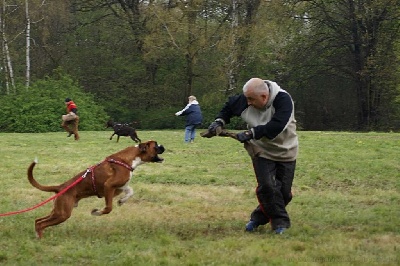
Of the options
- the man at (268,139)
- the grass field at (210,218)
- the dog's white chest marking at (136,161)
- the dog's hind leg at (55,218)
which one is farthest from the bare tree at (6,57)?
the man at (268,139)

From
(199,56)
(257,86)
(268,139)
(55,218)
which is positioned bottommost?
(55,218)

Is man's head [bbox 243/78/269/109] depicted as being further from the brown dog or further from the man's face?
the brown dog

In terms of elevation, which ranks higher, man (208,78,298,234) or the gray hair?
the gray hair

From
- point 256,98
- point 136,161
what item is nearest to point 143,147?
point 136,161

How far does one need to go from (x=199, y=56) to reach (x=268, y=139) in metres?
33.4

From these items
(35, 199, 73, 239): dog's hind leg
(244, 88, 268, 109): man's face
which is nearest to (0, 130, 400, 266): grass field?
(35, 199, 73, 239): dog's hind leg

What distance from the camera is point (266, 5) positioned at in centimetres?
3938

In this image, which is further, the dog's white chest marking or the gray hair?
the dog's white chest marking

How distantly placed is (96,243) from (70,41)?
132 ft

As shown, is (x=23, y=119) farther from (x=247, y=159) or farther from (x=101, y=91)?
(x=247, y=159)

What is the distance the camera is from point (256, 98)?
7430 mm

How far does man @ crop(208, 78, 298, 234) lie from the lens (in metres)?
7.42

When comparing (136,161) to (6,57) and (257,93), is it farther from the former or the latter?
(6,57)

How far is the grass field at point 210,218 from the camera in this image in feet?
21.9
